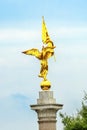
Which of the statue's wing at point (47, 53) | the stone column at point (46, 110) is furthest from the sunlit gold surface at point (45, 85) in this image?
the statue's wing at point (47, 53)

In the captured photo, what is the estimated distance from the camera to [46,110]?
60719 mm

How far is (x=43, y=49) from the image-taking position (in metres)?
62.1

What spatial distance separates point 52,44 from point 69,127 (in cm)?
1363

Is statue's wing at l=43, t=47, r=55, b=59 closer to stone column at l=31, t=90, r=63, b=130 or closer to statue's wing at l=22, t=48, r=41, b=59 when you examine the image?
statue's wing at l=22, t=48, r=41, b=59

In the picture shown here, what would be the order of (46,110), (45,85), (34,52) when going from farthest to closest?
(34,52) < (45,85) < (46,110)

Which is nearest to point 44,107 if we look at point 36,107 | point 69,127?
point 36,107

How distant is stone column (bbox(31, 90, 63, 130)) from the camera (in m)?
60.7

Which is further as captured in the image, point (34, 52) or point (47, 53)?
point (34, 52)

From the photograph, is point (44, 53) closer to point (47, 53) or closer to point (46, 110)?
point (47, 53)

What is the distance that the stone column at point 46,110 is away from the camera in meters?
60.7

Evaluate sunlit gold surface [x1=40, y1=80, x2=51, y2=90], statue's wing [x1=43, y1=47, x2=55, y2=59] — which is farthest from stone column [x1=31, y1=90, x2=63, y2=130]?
statue's wing [x1=43, y1=47, x2=55, y2=59]

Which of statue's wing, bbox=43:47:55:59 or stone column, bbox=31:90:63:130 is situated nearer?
stone column, bbox=31:90:63:130

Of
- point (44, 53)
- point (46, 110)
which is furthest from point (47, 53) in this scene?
point (46, 110)

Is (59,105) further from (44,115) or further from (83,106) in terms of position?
(83,106)
